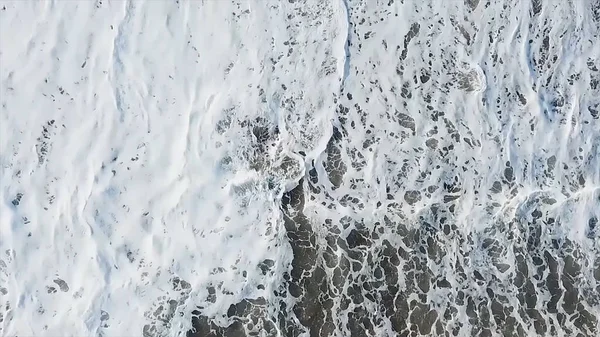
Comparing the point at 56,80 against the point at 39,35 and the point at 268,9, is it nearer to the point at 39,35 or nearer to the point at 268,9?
the point at 39,35

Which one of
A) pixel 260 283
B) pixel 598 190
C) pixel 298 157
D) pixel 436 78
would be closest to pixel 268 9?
pixel 298 157

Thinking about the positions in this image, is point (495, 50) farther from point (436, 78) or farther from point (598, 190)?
point (598, 190)

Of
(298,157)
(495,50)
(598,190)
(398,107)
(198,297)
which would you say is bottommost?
(198,297)

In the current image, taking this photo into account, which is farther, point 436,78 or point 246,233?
point 436,78

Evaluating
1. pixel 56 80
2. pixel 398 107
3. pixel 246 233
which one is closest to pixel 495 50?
pixel 398 107

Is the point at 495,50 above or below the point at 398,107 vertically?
above

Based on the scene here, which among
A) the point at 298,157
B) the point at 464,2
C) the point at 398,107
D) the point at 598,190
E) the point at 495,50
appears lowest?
the point at 598,190
